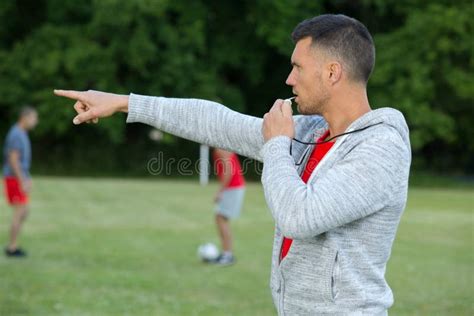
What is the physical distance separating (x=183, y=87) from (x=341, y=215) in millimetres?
30095

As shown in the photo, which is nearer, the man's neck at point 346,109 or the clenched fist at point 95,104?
the man's neck at point 346,109

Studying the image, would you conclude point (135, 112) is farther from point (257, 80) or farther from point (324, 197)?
point (257, 80)

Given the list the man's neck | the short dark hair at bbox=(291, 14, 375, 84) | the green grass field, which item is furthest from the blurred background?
the short dark hair at bbox=(291, 14, 375, 84)

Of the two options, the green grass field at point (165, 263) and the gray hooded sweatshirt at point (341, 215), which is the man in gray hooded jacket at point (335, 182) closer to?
the gray hooded sweatshirt at point (341, 215)

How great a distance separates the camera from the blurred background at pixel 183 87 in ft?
56.3

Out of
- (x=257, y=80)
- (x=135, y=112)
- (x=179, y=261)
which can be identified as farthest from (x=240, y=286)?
(x=257, y=80)

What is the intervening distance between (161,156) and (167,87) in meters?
4.72

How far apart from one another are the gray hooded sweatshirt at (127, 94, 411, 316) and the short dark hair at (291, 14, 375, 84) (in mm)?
196

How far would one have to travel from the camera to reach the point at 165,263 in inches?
435

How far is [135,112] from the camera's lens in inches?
125

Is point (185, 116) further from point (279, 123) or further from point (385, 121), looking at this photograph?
point (385, 121)

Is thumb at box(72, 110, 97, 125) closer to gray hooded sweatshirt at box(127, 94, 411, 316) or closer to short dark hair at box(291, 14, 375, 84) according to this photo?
gray hooded sweatshirt at box(127, 94, 411, 316)

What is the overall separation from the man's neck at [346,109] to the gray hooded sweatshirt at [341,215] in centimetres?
9

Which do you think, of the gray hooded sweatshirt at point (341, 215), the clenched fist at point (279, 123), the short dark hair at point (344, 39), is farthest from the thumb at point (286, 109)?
the short dark hair at point (344, 39)
